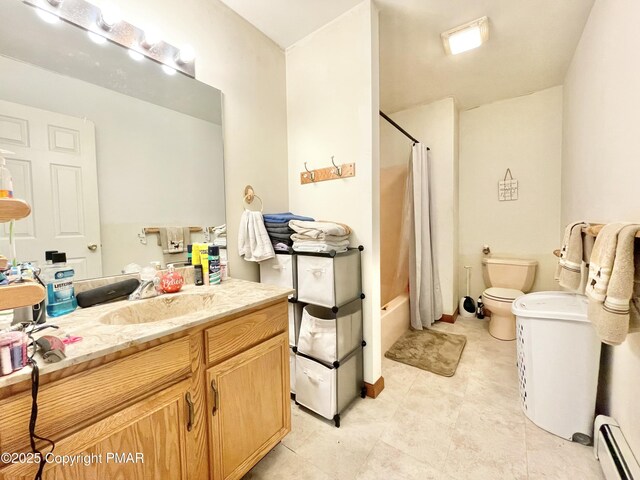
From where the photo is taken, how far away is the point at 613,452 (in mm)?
1041

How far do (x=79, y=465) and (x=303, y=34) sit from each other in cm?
230

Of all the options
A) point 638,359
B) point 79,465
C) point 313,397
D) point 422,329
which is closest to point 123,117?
point 79,465

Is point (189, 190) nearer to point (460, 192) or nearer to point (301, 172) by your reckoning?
point (301, 172)

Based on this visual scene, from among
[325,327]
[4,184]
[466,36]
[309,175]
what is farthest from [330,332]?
[466,36]

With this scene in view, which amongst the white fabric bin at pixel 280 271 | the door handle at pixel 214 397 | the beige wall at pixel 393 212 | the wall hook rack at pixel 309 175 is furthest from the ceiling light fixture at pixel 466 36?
the door handle at pixel 214 397

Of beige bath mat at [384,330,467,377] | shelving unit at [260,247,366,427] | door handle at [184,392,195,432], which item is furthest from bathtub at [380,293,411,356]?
door handle at [184,392,195,432]

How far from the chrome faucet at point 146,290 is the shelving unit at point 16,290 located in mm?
565

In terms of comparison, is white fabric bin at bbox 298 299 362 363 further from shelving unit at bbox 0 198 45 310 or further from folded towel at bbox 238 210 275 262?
shelving unit at bbox 0 198 45 310

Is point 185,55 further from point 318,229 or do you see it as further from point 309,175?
point 318,229

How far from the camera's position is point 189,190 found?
1.40 metres

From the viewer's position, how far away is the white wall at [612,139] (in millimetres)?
1038

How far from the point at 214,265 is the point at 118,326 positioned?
0.59 m

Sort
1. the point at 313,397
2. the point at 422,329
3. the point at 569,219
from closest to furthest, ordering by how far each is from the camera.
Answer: the point at 313,397
the point at 569,219
the point at 422,329

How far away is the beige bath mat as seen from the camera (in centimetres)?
197
